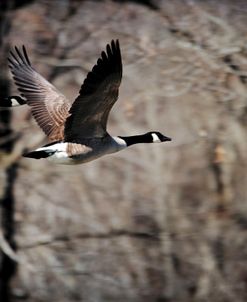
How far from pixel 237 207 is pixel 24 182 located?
1.84 meters

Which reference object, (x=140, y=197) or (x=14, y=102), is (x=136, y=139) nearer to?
(x=14, y=102)

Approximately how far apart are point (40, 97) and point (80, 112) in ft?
2.55

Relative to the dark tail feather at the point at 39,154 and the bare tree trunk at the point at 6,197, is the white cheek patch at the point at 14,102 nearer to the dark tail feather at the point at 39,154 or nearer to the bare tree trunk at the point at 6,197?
the dark tail feather at the point at 39,154

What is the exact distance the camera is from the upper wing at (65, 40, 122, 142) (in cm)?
701

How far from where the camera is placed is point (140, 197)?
36.7 feet

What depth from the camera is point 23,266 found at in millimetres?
11086

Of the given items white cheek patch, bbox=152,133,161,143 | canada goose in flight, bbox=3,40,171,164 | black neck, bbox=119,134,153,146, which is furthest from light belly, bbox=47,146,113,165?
white cheek patch, bbox=152,133,161,143

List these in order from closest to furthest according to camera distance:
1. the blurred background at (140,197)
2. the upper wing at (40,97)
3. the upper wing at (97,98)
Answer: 1. the upper wing at (97,98)
2. the upper wing at (40,97)
3. the blurred background at (140,197)

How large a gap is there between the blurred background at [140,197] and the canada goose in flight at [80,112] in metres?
2.54

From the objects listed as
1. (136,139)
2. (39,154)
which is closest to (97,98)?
(39,154)

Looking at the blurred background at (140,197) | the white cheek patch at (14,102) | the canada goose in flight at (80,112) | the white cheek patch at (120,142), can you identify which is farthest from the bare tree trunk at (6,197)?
the white cheek patch at (120,142)

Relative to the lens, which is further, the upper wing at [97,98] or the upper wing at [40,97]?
the upper wing at [40,97]

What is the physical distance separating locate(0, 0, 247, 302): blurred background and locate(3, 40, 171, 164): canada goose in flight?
2.54m

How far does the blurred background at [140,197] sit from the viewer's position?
36.2ft
